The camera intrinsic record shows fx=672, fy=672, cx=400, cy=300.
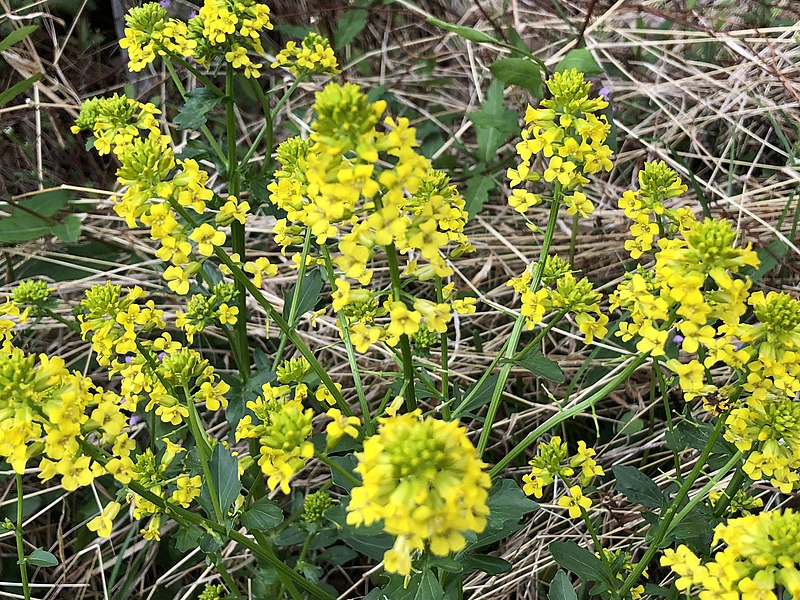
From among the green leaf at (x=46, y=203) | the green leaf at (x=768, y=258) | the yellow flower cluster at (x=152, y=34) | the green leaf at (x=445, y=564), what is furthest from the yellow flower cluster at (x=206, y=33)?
the green leaf at (x=768, y=258)

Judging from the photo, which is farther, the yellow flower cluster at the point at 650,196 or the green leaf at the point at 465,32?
the green leaf at the point at 465,32

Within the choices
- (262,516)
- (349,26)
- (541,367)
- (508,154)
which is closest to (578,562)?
(541,367)

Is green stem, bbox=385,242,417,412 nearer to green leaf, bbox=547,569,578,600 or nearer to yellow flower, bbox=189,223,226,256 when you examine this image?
yellow flower, bbox=189,223,226,256

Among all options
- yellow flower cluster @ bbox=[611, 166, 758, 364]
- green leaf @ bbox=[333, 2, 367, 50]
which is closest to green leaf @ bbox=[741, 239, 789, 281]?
yellow flower cluster @ bbox=[611, 166, 758, 364]

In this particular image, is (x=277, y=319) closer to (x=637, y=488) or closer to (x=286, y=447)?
(x=286, y=447)

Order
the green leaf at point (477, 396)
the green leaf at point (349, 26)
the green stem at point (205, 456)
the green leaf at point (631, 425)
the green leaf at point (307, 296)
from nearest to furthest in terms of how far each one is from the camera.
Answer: the green stem at point (205, 456)
the green leaf at point (477, 396)
the green leaf at point (307, 296)
the green leaf at point (631, 425)
the green leaf at point (349, 26)

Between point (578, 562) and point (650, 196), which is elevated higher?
point (650, 196)

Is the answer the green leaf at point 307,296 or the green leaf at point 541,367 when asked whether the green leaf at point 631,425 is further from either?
the green leaf at point 307,296
